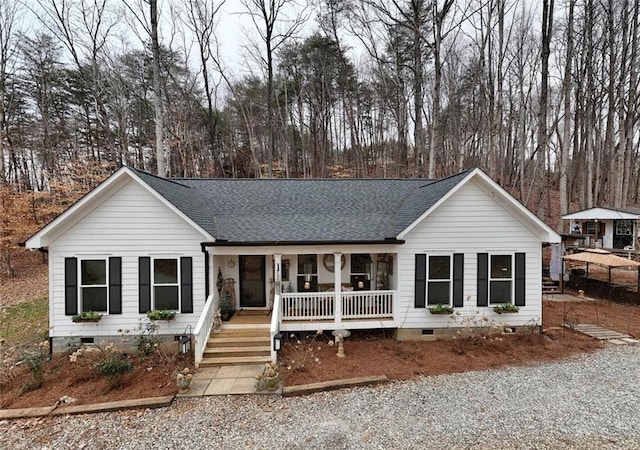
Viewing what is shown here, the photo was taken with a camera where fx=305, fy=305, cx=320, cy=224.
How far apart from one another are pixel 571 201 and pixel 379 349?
115ft

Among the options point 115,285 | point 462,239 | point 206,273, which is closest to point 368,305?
point 462,239

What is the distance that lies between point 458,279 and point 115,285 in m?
9.74

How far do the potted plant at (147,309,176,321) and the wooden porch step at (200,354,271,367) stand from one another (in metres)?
1.57

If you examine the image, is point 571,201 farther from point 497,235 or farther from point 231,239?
point 231,239

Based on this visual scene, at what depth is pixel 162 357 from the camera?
7.72m

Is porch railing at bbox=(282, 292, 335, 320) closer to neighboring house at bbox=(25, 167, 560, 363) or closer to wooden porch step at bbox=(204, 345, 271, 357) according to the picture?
neighboring house at bbox=(25, 167, 560, 363)

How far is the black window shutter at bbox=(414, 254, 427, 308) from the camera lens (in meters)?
8.95

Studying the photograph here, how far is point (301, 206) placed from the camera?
10875mm

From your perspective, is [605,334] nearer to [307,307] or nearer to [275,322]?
[307,307]

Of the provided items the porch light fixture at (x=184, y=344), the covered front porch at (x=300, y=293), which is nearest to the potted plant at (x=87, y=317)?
the porch light fixture at (x=184, y=344)

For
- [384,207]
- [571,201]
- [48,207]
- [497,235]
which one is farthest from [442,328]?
[571,201]

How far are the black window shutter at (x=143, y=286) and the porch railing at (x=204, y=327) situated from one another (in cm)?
161

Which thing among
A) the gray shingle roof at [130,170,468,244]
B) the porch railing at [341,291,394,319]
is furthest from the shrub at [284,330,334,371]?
the gray shingle roof at [130,170,468,244]

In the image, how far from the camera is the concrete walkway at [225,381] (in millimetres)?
6422
